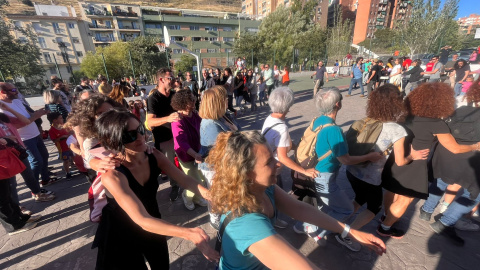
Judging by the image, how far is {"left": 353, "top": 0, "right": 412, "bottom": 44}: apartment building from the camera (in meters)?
59.2

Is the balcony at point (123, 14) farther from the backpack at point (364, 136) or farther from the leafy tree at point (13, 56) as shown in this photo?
the backpack at point (364, 136)

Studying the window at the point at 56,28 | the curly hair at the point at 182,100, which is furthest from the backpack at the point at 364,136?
the window at the point at 56,28

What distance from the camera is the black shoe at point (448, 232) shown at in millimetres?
2412

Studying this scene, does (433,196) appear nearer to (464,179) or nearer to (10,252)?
(464,179)

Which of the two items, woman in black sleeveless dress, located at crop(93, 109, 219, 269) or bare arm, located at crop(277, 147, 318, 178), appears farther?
bare arm, located at crop(277, 147, 318, 178)

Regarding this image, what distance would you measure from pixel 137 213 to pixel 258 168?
80cm

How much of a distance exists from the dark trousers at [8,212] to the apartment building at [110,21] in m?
60.5

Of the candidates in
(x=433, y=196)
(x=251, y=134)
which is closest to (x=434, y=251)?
(x=433, y=196)

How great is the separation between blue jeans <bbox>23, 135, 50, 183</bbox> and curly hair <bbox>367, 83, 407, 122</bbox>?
16.5 ft

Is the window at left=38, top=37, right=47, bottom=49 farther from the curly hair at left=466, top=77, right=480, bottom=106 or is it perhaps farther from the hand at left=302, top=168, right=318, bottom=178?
the curly hair at left=466, top=77, right=480, bottom=106

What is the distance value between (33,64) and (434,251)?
36859 millimetres

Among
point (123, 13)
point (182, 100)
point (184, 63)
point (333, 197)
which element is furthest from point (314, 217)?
point (123, 13)

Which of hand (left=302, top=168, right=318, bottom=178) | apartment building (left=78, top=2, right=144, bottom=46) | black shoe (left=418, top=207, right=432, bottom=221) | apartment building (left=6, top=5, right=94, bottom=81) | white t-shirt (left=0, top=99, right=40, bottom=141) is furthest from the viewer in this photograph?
apartment building (left=78, top=2, right=144, bottom=46)

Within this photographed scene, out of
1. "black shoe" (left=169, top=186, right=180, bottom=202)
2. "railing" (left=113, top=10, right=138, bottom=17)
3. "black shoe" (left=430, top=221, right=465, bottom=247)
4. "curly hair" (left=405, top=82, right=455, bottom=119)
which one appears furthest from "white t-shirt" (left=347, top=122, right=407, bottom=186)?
"railing" (left=113, top=10, right=138, bottom=17)
